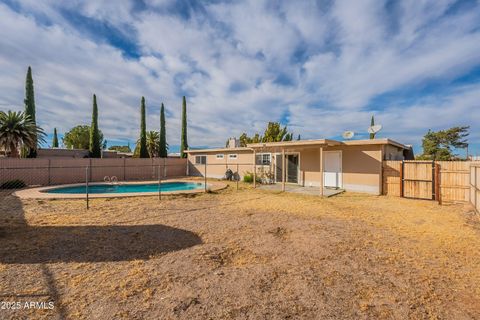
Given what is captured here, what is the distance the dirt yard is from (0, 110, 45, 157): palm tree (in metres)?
12.6

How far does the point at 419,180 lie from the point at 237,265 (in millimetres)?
10967

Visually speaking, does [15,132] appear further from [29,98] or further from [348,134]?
[348,134]

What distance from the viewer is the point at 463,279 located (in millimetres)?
3506

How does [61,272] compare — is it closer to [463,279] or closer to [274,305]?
[274,305]

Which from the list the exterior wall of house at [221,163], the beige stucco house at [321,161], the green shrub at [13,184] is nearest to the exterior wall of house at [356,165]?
the beige stucco house at [321,161]

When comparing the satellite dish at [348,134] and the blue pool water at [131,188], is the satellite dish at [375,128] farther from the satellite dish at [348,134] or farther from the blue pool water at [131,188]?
the blue pool water at [131,188]

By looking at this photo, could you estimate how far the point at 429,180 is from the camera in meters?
10.5

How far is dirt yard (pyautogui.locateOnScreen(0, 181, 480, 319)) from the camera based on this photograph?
2764mm

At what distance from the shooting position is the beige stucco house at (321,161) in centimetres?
1186

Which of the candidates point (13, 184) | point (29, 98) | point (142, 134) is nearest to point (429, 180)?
point (13, 184)

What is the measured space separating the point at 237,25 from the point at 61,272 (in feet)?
33.2

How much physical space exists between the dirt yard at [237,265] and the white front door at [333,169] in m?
5.97

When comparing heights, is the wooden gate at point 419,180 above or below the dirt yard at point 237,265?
above

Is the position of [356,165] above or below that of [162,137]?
below
